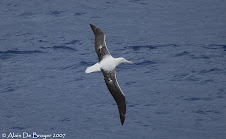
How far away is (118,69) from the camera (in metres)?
22.0

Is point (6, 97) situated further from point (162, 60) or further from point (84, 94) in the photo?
point (162, 60)

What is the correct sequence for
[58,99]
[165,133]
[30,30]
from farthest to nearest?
1. [30,30]
2. [58,99]
3. [165,133]

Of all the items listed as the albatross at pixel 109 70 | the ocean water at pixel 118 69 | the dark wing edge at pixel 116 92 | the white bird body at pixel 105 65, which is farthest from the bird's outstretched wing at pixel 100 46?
the ocean water at pixel 118 69

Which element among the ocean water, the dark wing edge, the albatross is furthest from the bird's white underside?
the ocean water

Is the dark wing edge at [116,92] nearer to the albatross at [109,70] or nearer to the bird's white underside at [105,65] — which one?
the albatross at [109,70]

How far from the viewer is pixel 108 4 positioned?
91.6 ft

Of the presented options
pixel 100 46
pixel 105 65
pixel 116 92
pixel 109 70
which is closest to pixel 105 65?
pixel 105 65

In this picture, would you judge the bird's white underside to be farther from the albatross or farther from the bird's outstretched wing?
the bird's outstretched wing

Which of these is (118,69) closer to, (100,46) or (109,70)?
(100,46)

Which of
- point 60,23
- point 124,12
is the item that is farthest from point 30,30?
point 124,12

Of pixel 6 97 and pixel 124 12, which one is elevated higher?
pixel 124 12

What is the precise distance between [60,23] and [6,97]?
6735 mm

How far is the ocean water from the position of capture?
1858 centimetres

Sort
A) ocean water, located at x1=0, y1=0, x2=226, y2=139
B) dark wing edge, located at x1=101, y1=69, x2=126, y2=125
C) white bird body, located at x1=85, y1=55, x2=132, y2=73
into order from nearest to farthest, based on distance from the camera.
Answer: dark wing edge, located at x1=101, y1=69, x2=126, y2=125, white bird body, located at x1=85, y1=55, x2=132, y2=73, ocean water, located at x1=0, y1=0, x2=226, y2=139
